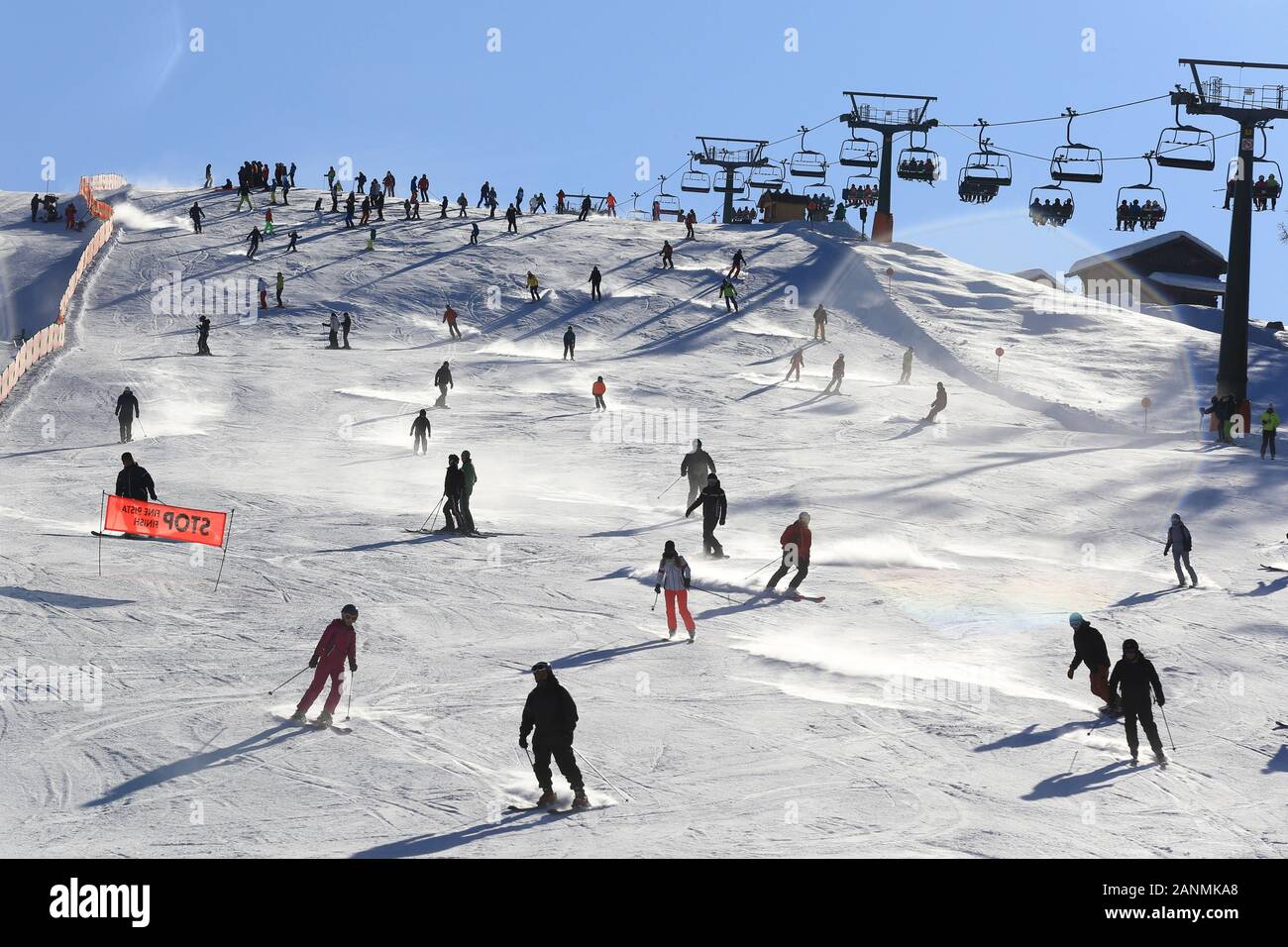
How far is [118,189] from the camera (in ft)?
196

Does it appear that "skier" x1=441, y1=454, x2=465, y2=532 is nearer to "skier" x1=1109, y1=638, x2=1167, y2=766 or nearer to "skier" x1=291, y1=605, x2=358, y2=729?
"skier" x1=291, y1=605, x2=358, y2=729

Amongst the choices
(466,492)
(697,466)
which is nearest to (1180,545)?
(697,466)

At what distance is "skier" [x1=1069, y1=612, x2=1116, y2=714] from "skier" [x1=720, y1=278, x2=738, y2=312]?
3336 cm

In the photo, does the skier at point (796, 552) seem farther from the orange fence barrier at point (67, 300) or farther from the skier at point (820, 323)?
the skier at point (820, 323)

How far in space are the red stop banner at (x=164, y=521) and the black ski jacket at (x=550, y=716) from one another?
756 cm

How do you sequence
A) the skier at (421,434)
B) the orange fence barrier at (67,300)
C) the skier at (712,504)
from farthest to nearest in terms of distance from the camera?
1. the orange fence barrier at (67,300)
2. the skier at (421,434)
3. the skier at (712,504)

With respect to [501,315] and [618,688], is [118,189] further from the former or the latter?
[618,688]

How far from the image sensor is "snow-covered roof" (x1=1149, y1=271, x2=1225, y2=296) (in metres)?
72.4

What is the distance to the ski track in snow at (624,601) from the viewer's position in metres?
11.6

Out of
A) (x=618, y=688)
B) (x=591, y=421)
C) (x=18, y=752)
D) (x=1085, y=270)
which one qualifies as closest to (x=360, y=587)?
(x=618, y=688)

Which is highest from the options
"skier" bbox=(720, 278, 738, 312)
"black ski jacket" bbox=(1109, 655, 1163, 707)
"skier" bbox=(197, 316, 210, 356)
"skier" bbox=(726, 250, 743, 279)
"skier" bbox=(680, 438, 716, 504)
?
"skier" bbox=(726, 250, 743, 279)

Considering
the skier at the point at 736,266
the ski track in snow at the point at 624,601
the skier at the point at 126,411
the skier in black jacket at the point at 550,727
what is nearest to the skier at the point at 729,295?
the skier at the point at 736,266

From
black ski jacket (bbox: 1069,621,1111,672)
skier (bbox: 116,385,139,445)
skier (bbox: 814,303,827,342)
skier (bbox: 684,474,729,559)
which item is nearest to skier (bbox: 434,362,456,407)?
skier (bbox: 116,385,139,445)

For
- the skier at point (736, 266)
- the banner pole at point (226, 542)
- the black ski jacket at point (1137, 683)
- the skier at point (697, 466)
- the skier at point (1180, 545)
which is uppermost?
the skier at point (736, 266)
